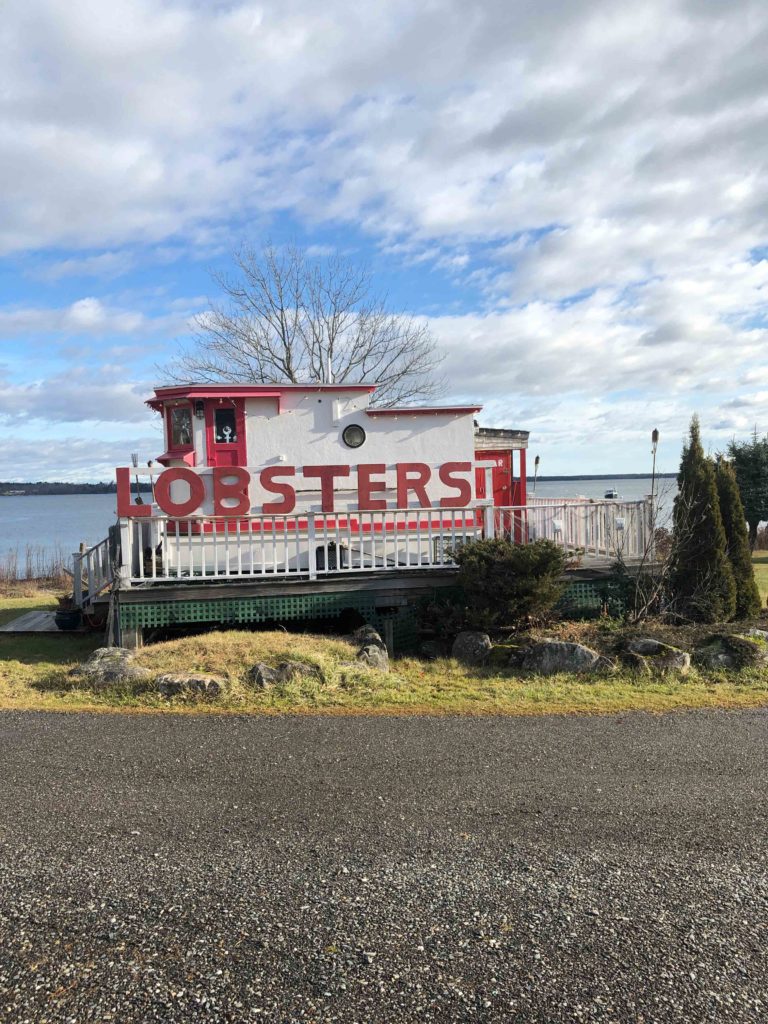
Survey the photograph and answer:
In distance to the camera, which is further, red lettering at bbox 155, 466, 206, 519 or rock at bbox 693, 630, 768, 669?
red lettering at bbox 155, 466, 206, 519

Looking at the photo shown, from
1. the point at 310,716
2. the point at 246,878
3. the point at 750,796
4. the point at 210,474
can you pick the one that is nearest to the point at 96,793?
the point at 246,878

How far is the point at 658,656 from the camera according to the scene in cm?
898

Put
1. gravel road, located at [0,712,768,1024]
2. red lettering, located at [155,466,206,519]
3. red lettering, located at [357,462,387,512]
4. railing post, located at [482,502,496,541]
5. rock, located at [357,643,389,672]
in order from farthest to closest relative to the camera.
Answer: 1. red lettering, located at [357,462,387,512]
2. railing post, located at [482,502,496,541]
3. red lettering, located at [155,466,206,519]
4. rock, located at [357,643,389,672]
5. gravel road, located at [0,712,768,1024]

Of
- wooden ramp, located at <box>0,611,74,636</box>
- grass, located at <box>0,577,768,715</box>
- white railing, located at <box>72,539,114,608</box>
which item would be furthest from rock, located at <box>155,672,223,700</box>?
wooden ramp, located at <box>0,611,74,636</box>

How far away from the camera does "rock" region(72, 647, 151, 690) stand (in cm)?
839

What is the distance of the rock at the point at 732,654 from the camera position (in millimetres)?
8898

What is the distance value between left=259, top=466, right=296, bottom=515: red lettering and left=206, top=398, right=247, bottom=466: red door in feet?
2.62

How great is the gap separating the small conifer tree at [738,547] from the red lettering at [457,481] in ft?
12.8

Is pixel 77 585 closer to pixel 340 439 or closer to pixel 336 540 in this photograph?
pixel 336 540

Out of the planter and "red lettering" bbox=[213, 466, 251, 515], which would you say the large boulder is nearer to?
"red lettering" bbox=[213, 466, 251, 515]

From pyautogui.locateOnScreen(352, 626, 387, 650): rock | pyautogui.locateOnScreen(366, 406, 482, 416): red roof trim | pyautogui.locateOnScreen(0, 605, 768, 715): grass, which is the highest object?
pyautogui.locateOnScreen(366, 406, 482, 416): red roof trim

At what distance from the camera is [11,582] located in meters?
25.1

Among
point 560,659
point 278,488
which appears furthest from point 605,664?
point 278,488

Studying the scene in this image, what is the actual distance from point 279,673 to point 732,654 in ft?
17.2
